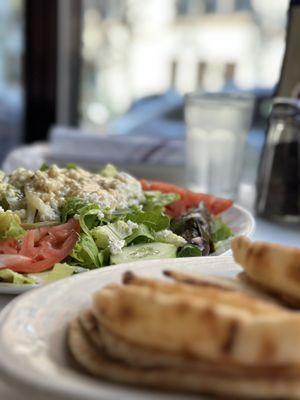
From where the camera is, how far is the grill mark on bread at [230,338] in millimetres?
440

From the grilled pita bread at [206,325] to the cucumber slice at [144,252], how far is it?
1.75 feet

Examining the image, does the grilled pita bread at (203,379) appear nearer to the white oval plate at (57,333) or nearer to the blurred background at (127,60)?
the white oval plate at (57,333)

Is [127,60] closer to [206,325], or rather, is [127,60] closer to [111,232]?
[111,232]

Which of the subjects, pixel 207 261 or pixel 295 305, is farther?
pixel 207 261

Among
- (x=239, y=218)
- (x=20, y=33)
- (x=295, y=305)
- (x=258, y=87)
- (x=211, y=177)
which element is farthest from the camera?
(x=20, y=33)

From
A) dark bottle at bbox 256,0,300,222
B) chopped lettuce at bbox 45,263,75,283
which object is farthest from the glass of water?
chopped lettuce at bbox 45,263,75,283

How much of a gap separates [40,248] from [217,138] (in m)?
0.99

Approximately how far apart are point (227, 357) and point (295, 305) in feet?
0.43

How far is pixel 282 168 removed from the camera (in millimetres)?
1610

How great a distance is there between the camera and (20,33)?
12.2 ft

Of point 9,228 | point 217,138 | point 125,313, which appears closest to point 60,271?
point 9,228

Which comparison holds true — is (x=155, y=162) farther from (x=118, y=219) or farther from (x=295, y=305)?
(x=295, y=305)

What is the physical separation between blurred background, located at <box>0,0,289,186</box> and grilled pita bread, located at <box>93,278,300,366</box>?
2.30 m

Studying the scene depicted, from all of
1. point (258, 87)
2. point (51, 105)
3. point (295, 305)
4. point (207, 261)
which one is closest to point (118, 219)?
point (207, 261)
